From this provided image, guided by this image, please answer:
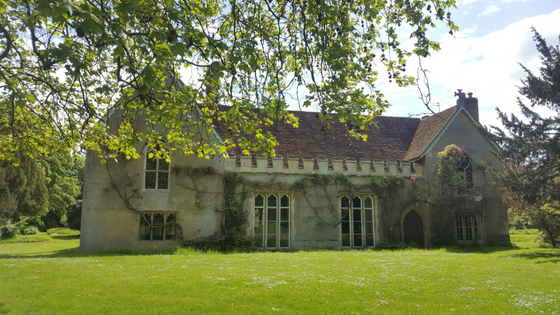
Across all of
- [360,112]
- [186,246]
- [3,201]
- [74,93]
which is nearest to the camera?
[360,112]

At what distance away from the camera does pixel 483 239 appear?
18.4m

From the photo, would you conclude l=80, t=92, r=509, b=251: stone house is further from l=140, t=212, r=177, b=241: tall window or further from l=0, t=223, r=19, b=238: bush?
l=0, t=223, r=19, b=238: bush

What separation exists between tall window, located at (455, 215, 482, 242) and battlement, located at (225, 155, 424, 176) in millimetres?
3209

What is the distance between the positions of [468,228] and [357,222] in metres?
5.82

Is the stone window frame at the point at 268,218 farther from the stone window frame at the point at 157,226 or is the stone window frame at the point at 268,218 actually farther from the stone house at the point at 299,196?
the stone window frame at the point at 157,226

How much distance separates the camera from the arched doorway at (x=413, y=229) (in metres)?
18.2

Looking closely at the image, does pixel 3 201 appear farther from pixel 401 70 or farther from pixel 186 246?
pixel 401 70

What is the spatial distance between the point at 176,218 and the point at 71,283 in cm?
849

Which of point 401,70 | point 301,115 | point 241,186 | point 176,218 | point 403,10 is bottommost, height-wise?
point 176,218

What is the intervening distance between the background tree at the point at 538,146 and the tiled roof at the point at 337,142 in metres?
5.03

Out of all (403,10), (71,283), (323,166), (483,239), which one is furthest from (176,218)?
(483,239)

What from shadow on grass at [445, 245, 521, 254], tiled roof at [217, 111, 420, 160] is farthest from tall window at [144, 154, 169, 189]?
shadow on grass at [445, 245, 521, 254]

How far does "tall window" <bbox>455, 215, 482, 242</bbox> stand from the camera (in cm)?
1825

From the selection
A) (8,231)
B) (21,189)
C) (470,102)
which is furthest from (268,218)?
(8,231)
